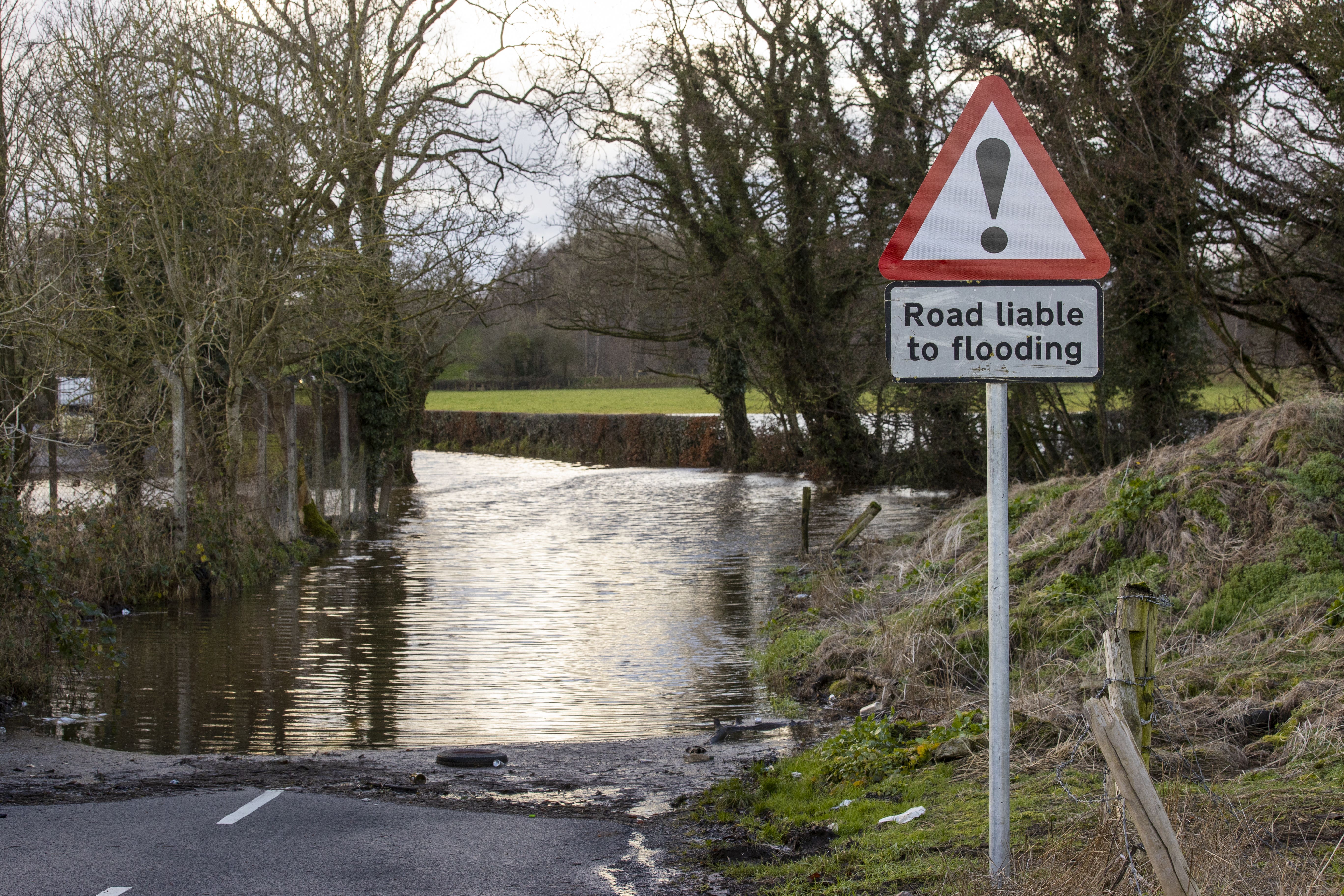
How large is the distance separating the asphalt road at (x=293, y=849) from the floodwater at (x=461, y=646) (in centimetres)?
216

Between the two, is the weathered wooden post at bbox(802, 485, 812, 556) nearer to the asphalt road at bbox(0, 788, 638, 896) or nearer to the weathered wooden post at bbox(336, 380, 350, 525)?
the weathered wooden post at bbox(336, 380, 350, 525)

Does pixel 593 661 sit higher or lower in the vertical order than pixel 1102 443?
lower

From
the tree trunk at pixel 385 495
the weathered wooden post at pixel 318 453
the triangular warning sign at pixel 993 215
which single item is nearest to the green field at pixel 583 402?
the tree trunk at pixel 385 495

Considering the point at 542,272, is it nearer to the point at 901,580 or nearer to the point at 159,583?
the point at 159,583

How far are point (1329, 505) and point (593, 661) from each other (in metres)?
6.77

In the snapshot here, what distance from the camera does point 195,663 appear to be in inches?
472

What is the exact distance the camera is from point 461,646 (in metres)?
12.9

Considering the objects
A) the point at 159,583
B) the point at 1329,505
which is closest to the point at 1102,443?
the point at 1329,505

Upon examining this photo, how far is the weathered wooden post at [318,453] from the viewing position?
76.7ft

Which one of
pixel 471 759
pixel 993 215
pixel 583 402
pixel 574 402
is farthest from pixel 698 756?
pixel 583 402

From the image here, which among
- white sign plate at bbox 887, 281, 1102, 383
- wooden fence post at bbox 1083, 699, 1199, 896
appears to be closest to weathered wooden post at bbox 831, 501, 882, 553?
white sign plate at bbox 887, 281, 1102, 383

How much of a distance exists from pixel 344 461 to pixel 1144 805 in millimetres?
22958

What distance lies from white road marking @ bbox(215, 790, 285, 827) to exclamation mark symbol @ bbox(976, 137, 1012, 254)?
480cm

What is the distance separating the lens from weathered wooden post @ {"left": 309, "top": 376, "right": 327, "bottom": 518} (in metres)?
23.4
